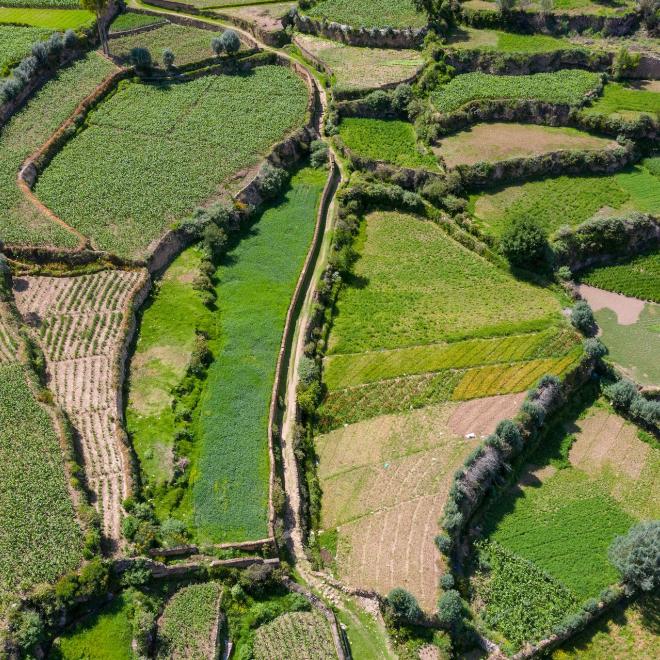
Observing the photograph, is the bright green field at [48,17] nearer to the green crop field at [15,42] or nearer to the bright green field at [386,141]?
the green crop field at [15,42]

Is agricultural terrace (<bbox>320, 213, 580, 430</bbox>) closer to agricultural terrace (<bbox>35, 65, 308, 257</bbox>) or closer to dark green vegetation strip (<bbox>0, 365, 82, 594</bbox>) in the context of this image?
agricultural terrace (<bbox>35, 65, 308, 257</bbox>)

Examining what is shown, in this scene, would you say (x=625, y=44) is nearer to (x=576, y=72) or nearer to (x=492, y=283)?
(x=576, y=72)

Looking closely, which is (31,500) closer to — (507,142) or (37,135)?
(37,135)

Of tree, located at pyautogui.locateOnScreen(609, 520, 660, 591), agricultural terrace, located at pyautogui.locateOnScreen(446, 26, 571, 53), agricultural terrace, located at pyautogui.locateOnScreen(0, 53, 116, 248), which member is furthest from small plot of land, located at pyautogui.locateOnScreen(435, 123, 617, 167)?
tree, located at pyautogui.locateOnScreen(609, 520, 660, 591)

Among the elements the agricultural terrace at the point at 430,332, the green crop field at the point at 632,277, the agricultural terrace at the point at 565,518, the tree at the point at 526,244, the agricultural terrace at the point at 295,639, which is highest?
the tree at the point at 526,244

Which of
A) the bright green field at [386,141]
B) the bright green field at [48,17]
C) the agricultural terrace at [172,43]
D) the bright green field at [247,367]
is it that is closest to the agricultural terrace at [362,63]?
the bright green field at [386,141]

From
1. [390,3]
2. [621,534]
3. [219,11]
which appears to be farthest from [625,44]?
[621,534]

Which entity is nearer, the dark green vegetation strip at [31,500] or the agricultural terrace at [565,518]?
the dark green vegetation strip at [31,500]

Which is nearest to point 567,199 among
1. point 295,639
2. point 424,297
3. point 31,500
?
point 424,297

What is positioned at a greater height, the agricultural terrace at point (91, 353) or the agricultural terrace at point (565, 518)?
the agricultural terrace at point (91, 353)
